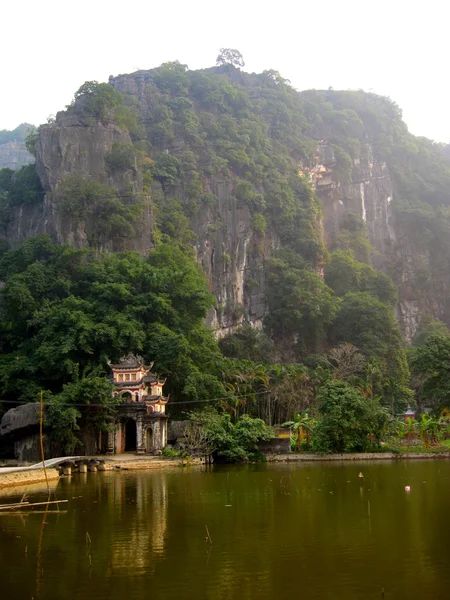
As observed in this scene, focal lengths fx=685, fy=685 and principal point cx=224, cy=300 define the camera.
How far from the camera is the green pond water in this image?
10188mm

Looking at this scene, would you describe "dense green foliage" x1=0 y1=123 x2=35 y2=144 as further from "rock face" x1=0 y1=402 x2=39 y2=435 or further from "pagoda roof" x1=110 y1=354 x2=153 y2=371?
"rock face" x1=0 y1=402 x2=39 y2=435

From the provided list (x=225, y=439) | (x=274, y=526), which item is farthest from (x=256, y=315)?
(x=274, y=526)

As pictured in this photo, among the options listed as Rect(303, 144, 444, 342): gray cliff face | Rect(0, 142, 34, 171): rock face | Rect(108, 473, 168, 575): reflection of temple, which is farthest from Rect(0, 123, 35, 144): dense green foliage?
Rect(108, 473, 168, 575): reflection of temple

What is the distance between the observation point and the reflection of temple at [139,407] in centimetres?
3653

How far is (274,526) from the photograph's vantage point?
14.9 metres

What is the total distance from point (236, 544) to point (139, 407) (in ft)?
78.8

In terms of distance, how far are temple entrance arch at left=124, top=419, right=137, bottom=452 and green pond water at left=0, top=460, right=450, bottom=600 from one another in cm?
1738

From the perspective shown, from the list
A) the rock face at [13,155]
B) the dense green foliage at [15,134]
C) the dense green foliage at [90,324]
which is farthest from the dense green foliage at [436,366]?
the dense green foliage at [15,134]

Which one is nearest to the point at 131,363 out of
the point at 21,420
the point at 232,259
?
the point at 21,420

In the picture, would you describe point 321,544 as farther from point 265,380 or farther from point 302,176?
point 302,176

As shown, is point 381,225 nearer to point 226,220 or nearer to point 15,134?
point 226,220

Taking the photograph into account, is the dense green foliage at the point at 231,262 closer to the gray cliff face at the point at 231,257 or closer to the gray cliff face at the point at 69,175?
the gray cliff face at the point at 231,257

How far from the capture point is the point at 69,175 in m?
54.7

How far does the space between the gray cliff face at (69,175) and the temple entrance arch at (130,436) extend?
17083 millimetres
